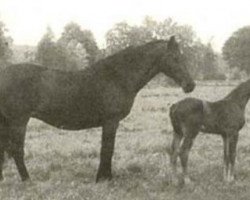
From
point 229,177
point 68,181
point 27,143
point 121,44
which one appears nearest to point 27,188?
point 68,181

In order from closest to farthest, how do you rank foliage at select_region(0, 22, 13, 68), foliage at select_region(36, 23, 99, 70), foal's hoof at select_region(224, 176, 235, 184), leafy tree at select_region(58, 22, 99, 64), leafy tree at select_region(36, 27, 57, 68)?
foal's hoof at select_region(224, 176, 235, 184) → foliage at select_region(0, 22, 13, 68) → leafy tree at select_region(36, 27, 57, 68) → foliage at select_region(36, 23, 99, 70) → leafy tree at select_region(58, 22, 99, 64)

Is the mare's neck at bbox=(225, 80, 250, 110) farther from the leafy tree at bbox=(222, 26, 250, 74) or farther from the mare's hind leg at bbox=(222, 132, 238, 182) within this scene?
the leafy tree at bbox=(222, 26, 250, 74)

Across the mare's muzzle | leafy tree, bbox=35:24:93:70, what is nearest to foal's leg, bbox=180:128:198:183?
the mare's muzzle

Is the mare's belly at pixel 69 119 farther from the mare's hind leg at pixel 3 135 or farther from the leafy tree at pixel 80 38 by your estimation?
the leafy tree at pixel 80 38

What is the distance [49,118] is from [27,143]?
5.51 meters

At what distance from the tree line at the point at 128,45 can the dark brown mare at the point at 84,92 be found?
220ft

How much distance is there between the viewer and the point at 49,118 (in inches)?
428

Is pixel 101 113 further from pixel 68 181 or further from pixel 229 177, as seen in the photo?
pixel 229 177

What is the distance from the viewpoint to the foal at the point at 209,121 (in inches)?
423

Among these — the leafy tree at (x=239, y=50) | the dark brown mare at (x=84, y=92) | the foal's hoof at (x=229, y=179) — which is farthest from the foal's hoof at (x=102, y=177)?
the leafy tree at (x=239, y=50)

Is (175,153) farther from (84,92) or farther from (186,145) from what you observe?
(84,92)

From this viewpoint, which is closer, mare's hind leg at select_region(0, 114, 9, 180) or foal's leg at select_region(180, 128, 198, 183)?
foal's leg at select_region(180, 128, 198, 183)

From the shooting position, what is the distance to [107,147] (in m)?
11.0

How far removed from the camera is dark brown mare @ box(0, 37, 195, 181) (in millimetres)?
10656
